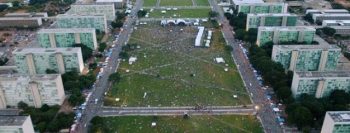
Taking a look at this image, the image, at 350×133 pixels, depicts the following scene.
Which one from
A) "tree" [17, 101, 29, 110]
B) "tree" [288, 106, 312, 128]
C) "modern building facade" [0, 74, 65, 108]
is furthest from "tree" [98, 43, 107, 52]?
"tree" [288, 106, 312, 128]

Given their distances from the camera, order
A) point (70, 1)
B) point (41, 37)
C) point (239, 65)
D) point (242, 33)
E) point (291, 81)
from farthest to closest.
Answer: point (70, 1), point (242, 33), point (41, 37), point (239, 65), point (291, 81)

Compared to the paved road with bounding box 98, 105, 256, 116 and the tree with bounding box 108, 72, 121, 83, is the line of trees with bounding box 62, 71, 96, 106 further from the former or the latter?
the paved road with bounding box 98, 105, 256, 116

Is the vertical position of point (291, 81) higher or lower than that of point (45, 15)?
lower

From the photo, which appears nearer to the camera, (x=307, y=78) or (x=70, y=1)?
(x=307, y=78)

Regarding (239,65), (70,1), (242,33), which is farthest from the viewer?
(70,1)

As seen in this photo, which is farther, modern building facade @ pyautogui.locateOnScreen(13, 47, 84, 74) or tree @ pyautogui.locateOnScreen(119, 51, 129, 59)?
tree @ pyautogui.locateOnScreen(119, 51, 129, 59)

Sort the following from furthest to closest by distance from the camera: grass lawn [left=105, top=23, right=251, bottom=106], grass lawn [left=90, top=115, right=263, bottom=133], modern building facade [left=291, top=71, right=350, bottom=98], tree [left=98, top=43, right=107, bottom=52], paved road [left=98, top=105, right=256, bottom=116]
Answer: tree [left=98, top=43, right=107, bottom=52]
grass lawn [left=105, top=23, right=251, bottom=106]
modern building facade [left=291, top=71, right=350, bottom=98]
paved road [left=98, top=105, right=256, bottom=116]
grass lawn [left=90, top=115, right=263, bottom=133]

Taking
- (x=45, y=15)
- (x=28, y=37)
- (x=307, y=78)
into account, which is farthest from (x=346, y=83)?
(x=45, y=15)

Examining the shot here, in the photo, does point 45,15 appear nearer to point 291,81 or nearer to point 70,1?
point 70,1
